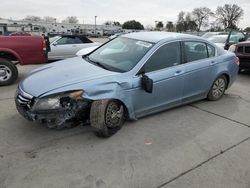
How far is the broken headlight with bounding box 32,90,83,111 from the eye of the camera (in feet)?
11.3

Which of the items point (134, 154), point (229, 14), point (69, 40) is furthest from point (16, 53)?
point (229, 14)

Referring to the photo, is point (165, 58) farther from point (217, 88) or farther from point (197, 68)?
point (217, 88)

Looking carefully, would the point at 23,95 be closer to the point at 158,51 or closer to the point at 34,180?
the point at 34,180

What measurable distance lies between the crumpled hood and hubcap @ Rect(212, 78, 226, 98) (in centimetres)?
270

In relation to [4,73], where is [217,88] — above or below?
below

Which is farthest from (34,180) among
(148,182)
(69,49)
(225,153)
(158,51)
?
(69,49)

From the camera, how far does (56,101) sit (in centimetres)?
348

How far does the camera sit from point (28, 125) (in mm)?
4086

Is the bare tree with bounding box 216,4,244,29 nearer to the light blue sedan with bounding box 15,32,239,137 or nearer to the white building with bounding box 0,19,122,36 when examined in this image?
the white building with bounding box 0,19,122,36

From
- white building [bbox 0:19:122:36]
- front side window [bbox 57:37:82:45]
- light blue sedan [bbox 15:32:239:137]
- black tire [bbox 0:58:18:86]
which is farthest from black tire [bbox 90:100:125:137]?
white building [bbox 0:19:122:36]

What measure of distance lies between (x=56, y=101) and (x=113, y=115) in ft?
2.84

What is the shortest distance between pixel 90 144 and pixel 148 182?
3.62 feet

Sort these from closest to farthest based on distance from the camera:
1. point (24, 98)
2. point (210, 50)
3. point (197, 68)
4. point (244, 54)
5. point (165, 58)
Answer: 1. point (24, 98)
2. point (165, 58)
3. point (197, 68)
4. point (210, 50)
5. point (244, 54)

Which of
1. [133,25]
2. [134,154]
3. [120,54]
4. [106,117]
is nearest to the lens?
[134,154]
